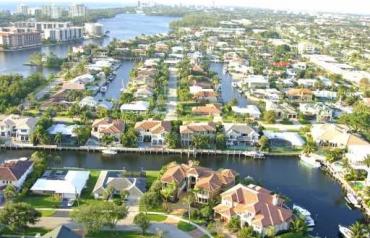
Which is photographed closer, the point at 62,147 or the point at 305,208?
the point at 305,208

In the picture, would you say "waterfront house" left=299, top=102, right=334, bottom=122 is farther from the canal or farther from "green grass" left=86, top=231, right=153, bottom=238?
"green grass" left=86, top=231, right=153, bottom=238

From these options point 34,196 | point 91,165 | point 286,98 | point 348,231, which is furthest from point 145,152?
point 286,98

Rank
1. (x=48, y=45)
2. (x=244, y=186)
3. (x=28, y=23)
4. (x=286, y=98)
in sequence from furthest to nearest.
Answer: (x=28, y=23) → (x=48, y=45) → (x=286, y=98) → (x=244, y=186)

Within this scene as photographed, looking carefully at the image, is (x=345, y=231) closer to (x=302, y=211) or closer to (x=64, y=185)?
(x=302, y=211)

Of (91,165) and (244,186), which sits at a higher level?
(244,186)

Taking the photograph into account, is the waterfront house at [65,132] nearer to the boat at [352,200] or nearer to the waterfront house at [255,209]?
the waterfront house at [255,209]

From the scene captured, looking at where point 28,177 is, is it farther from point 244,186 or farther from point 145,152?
point 244,186

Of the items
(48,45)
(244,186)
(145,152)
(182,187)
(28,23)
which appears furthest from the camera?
(28,23)
